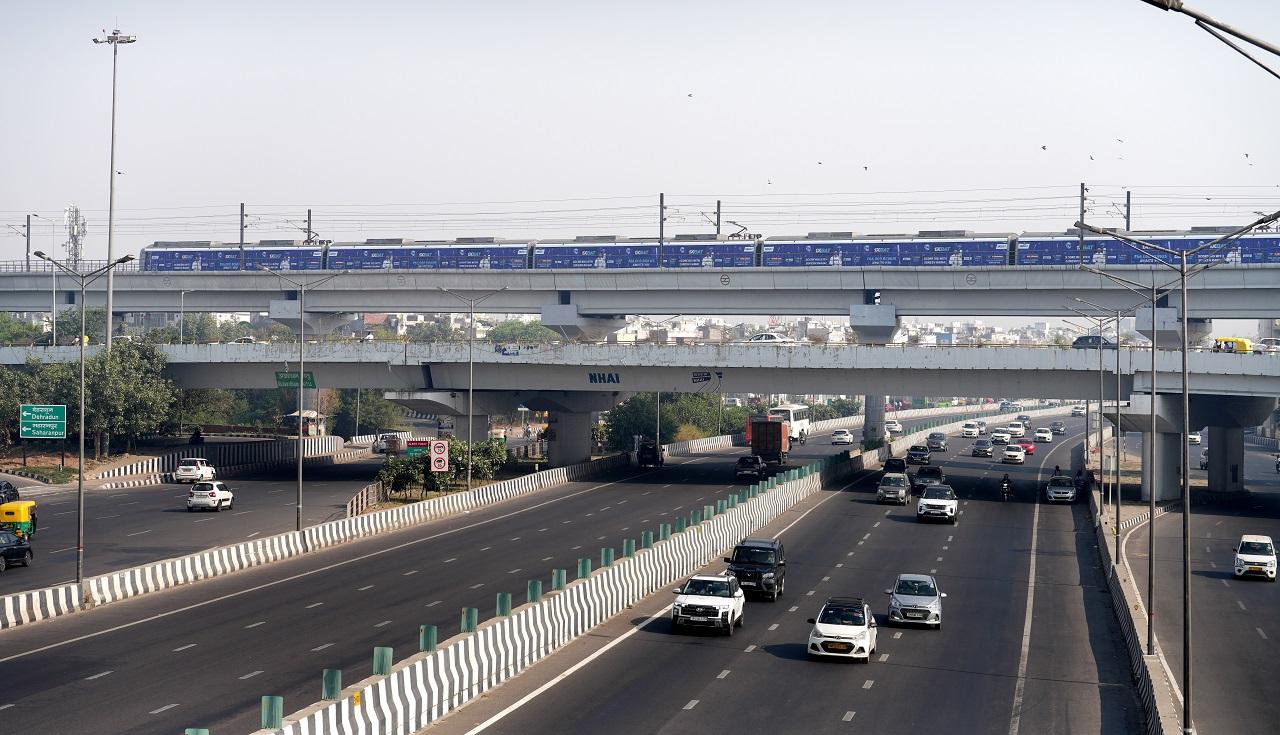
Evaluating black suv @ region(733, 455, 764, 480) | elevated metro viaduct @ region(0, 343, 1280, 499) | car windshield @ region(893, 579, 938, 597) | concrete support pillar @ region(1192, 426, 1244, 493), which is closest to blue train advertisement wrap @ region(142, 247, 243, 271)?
elevated metro viaduct @ region(0, 343, 1280, 499)

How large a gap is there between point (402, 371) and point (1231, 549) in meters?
47.2

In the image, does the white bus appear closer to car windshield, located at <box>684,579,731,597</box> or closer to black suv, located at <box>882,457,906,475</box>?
black suv, located at <box>882,457,906,475</box>

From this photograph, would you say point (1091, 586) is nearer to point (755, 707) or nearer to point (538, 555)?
point (538, 555)

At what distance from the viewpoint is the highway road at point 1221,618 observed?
2778 cm

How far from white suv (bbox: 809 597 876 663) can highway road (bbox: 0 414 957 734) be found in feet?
28.6

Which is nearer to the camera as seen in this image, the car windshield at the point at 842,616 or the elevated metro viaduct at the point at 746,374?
the car windshield at the point at 842,616

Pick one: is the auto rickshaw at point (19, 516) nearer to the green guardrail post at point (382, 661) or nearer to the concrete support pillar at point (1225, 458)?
the green guardrail post at point (382, 661)

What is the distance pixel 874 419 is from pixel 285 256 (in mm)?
51297

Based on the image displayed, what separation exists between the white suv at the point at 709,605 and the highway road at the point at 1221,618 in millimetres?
10582

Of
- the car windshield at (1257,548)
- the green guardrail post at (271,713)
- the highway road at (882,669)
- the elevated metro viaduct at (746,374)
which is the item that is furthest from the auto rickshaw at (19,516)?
the car windshield at (1257,548)

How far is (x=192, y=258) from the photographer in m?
108

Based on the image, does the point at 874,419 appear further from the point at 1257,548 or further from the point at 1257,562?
the point at 1257,562

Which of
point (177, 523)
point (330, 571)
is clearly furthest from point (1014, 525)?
point (177, 523)

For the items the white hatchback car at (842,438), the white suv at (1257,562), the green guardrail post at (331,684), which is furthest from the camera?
the white hatchback car at (842,438)
